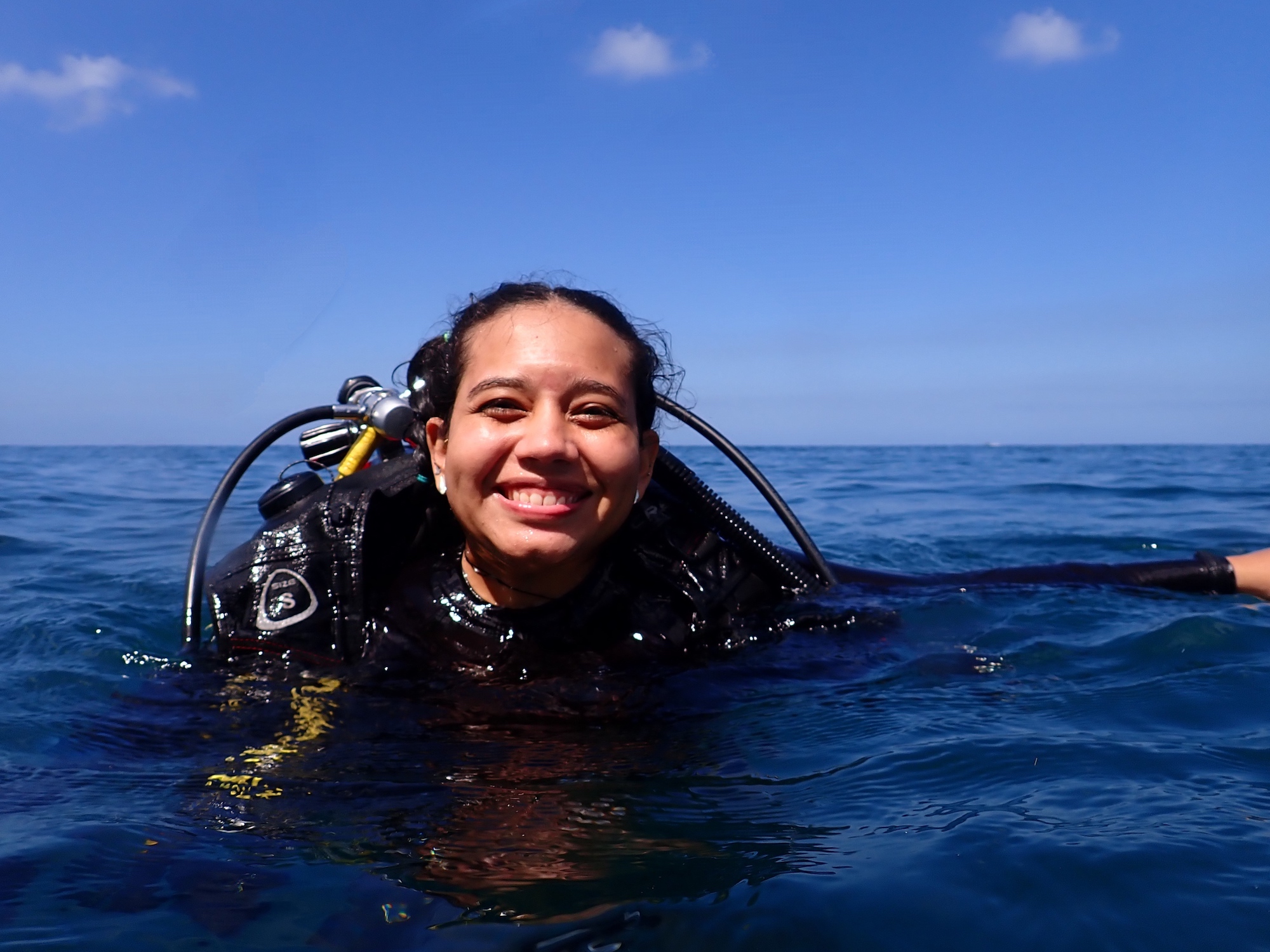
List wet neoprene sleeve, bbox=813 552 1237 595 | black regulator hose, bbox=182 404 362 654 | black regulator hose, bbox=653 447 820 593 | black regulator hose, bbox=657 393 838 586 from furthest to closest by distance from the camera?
wet neoprene sleeve, bbox=813 552 1237 595, black regulator hose, bbox=657 393 838 586, black regulator hose, bbox=653 447 820 593, black regulator hose, bbox=182 404 362 654

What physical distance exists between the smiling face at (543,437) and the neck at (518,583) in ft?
0.58

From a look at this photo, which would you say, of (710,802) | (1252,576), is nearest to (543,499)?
(710,802)

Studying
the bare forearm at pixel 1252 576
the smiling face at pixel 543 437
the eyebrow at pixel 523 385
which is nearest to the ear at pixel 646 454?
the smiling face at pixel 543 437

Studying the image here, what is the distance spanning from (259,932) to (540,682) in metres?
1.14

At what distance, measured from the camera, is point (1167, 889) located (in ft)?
4.92

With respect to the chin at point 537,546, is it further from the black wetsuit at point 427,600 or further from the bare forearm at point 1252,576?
the bare forearm at point 1252,576

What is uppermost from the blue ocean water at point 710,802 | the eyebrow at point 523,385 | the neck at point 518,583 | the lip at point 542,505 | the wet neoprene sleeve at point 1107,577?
the eyebrow at point 523,385

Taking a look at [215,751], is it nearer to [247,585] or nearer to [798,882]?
[247,585]

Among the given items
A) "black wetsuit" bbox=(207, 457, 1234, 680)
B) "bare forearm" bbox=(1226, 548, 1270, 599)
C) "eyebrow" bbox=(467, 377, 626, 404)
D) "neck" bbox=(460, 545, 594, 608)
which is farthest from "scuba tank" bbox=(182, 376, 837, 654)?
"bare forearm" bbox=(1226, 548, 1270, 599)

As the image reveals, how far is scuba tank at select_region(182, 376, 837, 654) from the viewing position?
3.01 meters

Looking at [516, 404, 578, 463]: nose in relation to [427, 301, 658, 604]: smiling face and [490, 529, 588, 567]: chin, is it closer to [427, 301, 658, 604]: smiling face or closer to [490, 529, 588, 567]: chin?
[427, 301, 658, 604]: smiling face

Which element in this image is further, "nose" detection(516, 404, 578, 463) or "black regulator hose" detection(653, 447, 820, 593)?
"black regulator hose" detection(653, 447, 820, 593)

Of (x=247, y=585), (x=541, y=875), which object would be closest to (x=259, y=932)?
(x=541, y=875)

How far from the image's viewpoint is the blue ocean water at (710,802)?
143cm
